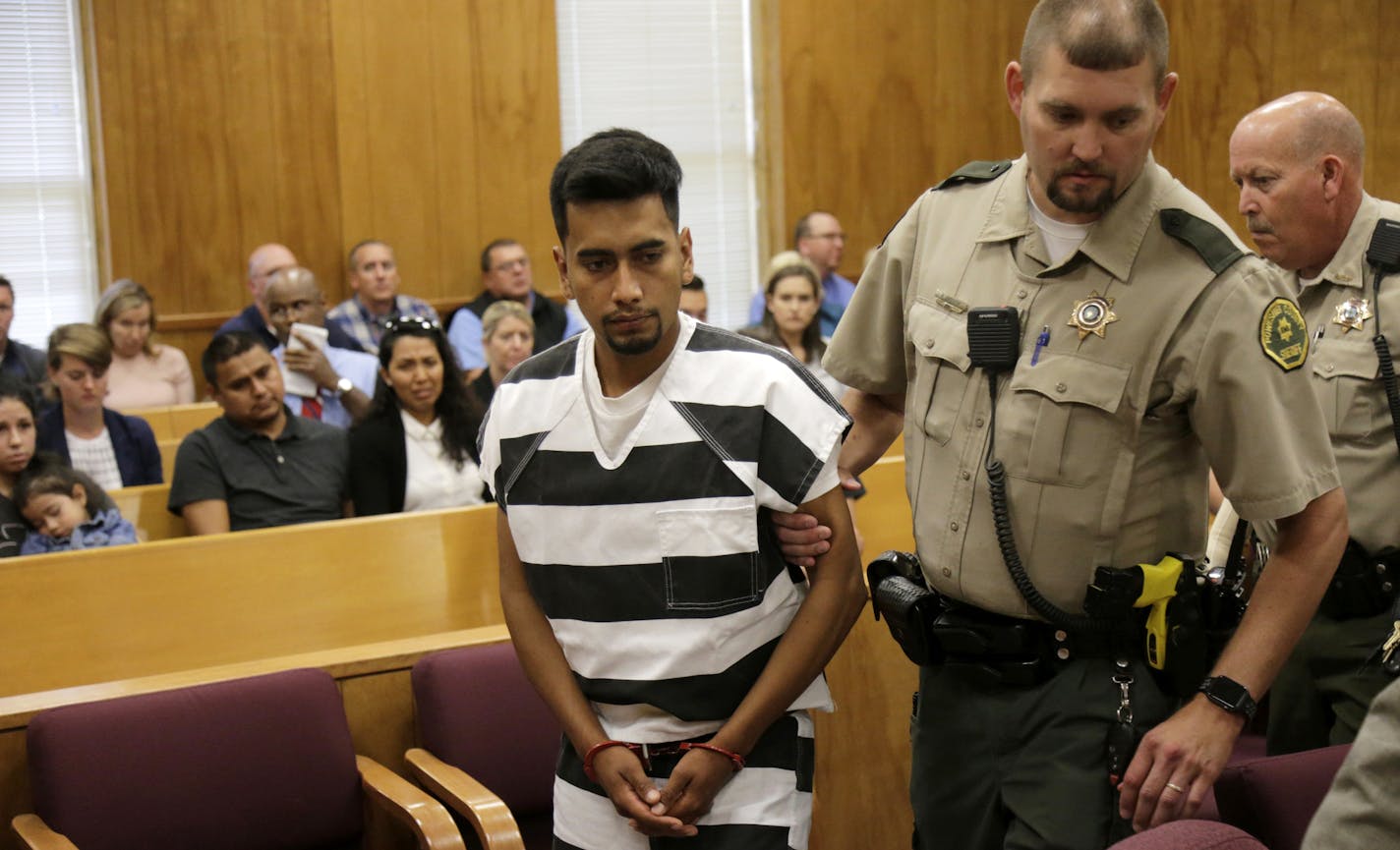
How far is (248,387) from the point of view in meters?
4.04

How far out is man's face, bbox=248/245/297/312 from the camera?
20.5 ft

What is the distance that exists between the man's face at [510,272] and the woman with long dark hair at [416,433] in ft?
8.11

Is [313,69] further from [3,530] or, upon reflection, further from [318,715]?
[318,715]

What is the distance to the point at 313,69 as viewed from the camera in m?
6.87

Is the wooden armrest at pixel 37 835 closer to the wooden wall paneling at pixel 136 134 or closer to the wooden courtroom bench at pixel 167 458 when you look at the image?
the wooden courtroom bench at pixel 167 458

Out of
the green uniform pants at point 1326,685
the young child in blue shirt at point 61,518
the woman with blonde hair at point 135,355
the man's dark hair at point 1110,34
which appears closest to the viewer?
the man's dark hair at point 1110,34

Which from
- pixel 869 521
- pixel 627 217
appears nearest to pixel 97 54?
pixel 869 521

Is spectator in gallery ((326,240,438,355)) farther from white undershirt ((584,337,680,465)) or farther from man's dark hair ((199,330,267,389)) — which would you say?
white undershirt ((584,337,680,465))

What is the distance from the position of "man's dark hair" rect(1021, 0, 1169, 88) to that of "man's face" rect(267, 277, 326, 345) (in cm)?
467

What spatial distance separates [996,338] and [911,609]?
35cm

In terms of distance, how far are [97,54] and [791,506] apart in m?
5.89

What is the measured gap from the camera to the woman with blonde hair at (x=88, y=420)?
457cm

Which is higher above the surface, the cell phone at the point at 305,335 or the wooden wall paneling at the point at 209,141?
the wooden wall paneling at the point at 209,141

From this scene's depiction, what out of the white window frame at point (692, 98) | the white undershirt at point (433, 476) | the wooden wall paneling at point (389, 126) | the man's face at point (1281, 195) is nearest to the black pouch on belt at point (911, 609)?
the man's face at point (1281, 195)
